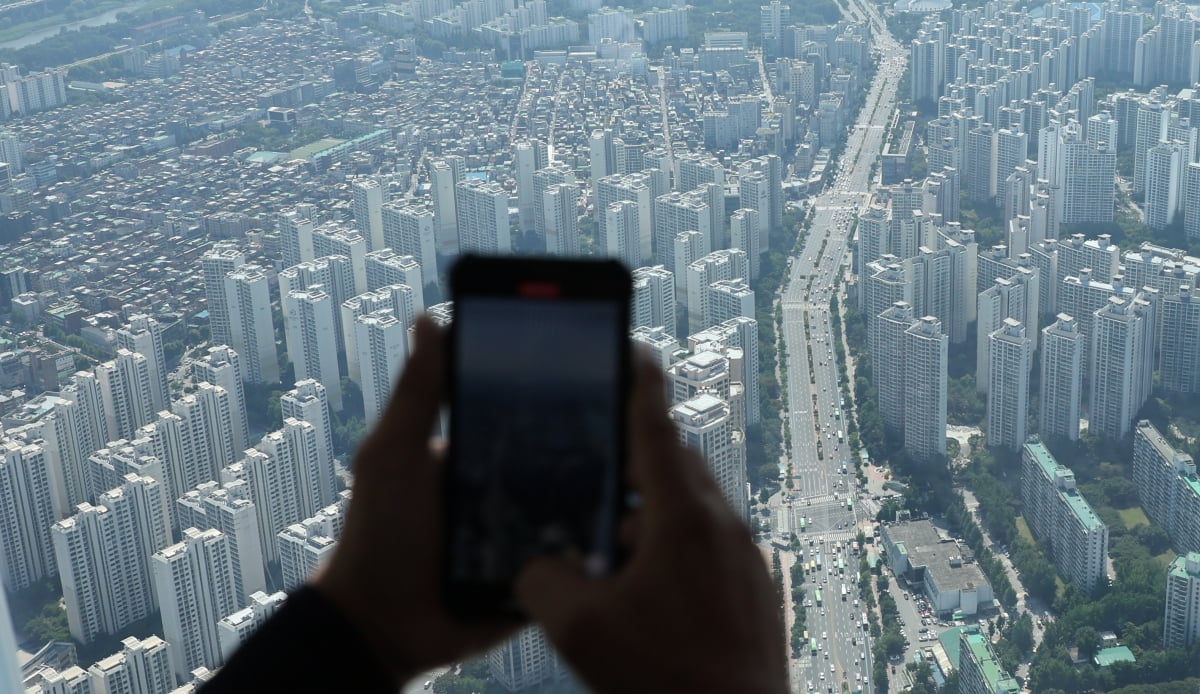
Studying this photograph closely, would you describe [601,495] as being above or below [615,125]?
above

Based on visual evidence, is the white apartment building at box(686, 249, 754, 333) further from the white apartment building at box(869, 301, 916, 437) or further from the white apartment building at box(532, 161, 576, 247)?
the white apartment building at box(532, 161, 576, 247)

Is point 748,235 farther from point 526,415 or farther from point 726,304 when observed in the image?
point 526,415

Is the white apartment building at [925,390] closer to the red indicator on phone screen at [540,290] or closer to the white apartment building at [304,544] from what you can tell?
the white apartment building at [304,544]

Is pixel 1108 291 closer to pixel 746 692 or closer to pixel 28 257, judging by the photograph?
pixel 28 257

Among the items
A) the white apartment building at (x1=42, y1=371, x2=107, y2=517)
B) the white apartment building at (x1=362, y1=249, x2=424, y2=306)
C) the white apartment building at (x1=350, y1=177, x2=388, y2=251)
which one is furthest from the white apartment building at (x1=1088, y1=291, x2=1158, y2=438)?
the white apartment building at (x1=42, y1=371, x2=107, y2=517)

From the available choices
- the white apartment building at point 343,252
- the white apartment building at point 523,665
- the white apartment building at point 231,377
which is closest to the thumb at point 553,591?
the white apartment building at point 523,665

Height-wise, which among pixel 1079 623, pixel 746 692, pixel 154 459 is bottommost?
pixel 1079 623

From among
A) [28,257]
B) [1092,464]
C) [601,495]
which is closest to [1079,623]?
[1092,464]
